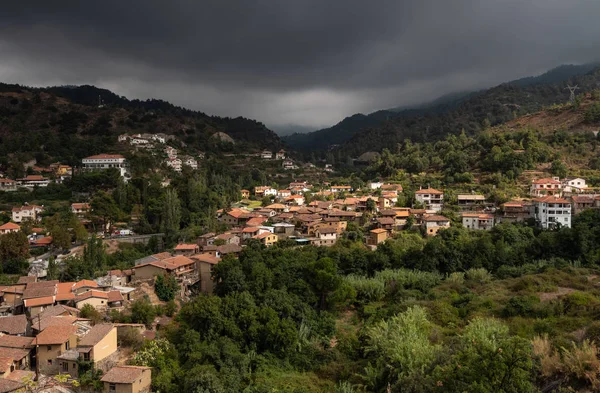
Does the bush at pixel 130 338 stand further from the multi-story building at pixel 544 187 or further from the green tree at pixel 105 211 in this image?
the multi-story building at pixel 544 187

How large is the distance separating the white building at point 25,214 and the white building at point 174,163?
742 inches

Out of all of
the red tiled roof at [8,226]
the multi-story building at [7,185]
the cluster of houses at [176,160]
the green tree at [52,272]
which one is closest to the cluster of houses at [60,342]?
the green tree at [52,272]

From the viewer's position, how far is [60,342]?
15.6 m

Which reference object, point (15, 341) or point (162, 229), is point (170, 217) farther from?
point (15, 341)

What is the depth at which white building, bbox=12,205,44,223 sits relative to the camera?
34938 millimetres

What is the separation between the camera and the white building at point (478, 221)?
32719mm

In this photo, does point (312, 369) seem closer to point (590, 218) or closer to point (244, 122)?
point (590, 218)

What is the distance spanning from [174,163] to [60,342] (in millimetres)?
42246

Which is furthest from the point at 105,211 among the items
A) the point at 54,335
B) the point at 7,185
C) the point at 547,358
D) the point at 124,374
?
the point at 547,358

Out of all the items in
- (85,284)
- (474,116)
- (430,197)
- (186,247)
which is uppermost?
(474,116)

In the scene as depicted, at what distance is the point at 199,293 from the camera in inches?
981

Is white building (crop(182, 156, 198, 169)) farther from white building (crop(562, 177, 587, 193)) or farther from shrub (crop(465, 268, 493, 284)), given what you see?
white building (crop(562, 177, 587, 193))

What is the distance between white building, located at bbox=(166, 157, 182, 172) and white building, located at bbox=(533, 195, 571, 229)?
4091 cm

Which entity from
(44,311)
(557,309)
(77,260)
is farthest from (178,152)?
(557,309)
